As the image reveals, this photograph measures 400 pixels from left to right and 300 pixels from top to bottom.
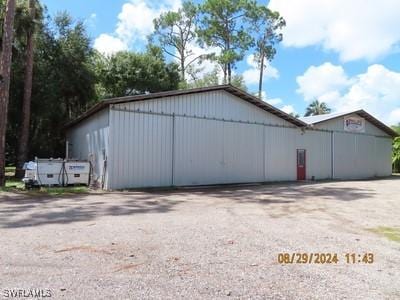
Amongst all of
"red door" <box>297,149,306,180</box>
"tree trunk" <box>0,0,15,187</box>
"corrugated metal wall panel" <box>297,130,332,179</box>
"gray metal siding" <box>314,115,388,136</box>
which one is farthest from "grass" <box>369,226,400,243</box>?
"gray metal siding" <box>314,115,388,136</box>

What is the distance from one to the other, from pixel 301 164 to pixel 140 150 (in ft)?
34.8

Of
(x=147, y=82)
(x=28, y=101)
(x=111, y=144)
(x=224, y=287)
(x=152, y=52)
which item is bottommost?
(x=224, y=287)

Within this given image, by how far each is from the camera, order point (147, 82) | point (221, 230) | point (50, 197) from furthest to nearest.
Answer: point (147, 82)
point (50, 197)
point (221, 230)

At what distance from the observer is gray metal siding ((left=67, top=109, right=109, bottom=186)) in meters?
15.9

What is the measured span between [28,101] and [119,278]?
1806 cm

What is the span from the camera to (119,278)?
4.52 meters

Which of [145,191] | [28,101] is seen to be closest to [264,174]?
[145,191]

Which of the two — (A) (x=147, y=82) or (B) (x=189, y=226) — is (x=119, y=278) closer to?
(B) (x=189, y=226)

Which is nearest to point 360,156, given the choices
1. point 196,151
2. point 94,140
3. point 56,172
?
point 196,151

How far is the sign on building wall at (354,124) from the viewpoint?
2548 cm

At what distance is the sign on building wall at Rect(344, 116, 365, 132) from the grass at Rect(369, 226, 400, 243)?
1874cm

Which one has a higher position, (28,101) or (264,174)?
(28,101)

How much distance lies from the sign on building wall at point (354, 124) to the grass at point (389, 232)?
1874 cm

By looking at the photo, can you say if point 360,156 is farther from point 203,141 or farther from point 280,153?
point 203,141
